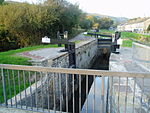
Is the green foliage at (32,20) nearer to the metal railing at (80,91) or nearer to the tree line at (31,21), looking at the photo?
the tree line at (31,21)

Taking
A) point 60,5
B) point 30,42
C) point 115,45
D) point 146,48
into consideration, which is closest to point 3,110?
point 146,48

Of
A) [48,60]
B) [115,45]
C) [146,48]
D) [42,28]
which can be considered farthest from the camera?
[42,28]

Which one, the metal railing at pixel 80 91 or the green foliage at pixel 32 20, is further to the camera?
the green foliage at pixel 32 20

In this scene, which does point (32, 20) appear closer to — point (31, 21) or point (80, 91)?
point (31, 21)

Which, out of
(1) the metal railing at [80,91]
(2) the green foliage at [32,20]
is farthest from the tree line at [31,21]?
(1) the metal railing at [80,91]

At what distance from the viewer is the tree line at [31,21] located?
33.3 feet

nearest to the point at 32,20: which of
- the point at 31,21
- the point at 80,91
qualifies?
the point at 31,21

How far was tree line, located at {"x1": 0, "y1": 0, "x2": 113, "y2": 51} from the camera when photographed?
1016 cm

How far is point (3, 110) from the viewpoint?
7.60 ft

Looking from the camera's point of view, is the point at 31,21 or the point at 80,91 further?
the point at 31,21

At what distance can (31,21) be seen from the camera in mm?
10195

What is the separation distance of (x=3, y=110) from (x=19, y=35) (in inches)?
394

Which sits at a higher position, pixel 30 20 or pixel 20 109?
pixel 30 20

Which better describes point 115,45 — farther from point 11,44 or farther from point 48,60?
point 11,44
